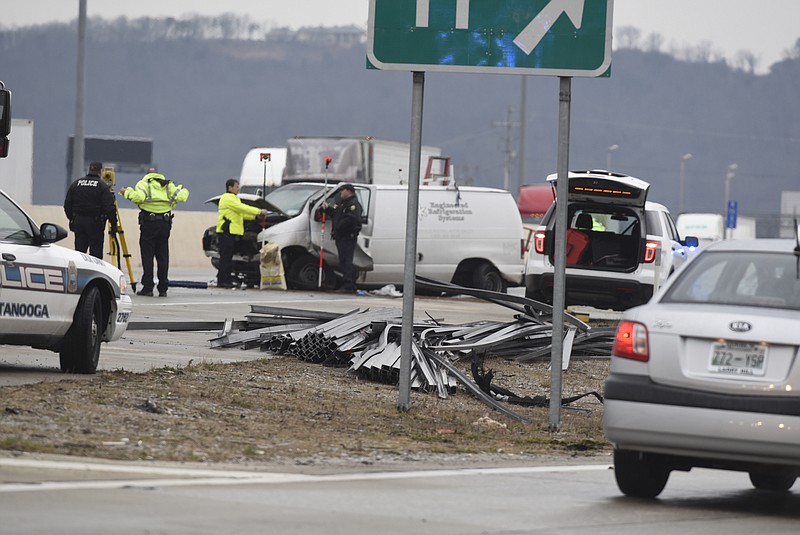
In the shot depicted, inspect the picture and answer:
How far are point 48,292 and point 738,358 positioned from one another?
19.4 feet

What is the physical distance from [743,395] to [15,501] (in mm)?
3390

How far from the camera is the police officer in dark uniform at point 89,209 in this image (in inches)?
833

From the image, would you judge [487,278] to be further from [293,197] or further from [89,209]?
[89,209]

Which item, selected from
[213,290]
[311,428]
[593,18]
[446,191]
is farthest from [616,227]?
[311,428]

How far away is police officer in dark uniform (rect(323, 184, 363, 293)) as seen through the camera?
25.7m

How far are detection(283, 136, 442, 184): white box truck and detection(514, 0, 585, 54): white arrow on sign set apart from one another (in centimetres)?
2553

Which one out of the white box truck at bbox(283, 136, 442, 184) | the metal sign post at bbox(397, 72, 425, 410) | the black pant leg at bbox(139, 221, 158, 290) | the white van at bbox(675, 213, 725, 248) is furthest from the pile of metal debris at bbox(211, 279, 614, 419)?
the white van at bbox(675, 213, 725, 248)

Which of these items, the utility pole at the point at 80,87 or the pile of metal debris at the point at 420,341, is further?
the utility pole at the point at 80,87

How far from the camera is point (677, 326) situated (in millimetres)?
7719

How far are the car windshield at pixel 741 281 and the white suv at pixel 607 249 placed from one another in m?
11.0

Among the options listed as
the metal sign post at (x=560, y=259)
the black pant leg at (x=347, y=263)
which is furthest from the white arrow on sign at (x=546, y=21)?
the black pant leg at (x=347, y=263)

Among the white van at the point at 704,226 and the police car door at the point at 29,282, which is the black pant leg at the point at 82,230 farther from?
the white van at the point at 704,226

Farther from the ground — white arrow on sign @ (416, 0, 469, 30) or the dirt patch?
white arrow on sign @ (416, 0, 469, 30)

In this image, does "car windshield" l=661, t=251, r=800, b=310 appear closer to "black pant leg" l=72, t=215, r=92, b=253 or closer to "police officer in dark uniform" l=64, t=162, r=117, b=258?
"police officer in dark uniform" l=64, t=162, r=117, b=258
